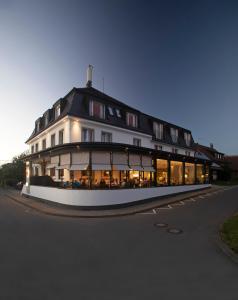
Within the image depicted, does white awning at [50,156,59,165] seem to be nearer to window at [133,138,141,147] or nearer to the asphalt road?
the asphalt road

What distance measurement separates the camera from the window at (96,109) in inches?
815

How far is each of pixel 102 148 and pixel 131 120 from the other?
10.6 meters

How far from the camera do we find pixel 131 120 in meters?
25.0

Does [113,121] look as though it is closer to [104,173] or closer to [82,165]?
[104,173]

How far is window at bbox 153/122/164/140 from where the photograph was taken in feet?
94.1

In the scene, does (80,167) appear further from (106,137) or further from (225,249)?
(225,249)

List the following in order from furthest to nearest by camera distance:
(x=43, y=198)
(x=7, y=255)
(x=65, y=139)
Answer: (x=65, y=139)
(x=43, y=198)
(x=7, y=255)

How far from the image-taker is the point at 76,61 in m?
25.3

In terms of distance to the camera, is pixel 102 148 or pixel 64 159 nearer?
pixel 102 148

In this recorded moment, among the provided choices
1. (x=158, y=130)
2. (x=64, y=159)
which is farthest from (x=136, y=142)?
(x=64, y=159)

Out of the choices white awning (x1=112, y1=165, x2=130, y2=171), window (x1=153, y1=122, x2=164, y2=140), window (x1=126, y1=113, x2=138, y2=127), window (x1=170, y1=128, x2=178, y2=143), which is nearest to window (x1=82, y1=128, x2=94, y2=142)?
white awning (x1=112, y1=165, x2=130, y2=171)

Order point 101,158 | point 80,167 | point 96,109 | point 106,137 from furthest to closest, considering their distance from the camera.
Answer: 1. point 106,137
2. point 96,109
3. point 101,158
4. point 80,167

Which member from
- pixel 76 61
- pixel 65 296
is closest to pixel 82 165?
pixel 65 296

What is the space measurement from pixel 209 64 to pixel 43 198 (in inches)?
1032
